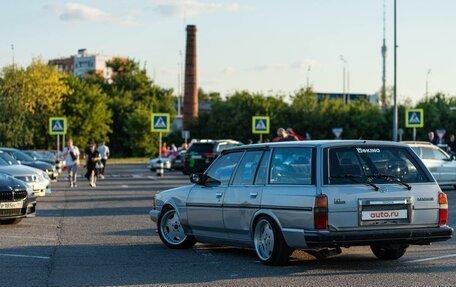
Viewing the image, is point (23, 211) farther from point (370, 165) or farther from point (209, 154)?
point (209, 154)

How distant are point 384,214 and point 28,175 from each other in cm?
1593

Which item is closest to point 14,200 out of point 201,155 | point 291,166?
point 291,166

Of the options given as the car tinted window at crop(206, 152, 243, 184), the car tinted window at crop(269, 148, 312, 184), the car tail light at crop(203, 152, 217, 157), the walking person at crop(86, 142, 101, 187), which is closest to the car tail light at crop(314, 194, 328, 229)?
the car tinted window at crop(269, 148, 312, 184)

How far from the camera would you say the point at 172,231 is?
14188mm

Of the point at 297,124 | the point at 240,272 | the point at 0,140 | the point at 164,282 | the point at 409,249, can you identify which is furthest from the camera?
the point at 297,124

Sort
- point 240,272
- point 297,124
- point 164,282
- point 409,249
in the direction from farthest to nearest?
point 297,124
point 409,249
point 240,272
point 164,282

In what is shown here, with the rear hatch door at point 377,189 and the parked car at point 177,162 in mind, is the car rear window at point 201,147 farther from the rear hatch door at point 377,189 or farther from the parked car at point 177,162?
the rear hatch door at point 377,189

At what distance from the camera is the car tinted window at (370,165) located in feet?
37.3

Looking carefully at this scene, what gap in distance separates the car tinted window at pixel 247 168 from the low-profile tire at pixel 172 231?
1.63 meters

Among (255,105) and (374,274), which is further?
(255,105)

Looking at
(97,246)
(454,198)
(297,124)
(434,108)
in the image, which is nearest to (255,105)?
(297,124)

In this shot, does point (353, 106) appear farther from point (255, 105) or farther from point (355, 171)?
point (355, 171)

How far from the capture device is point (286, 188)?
1164cm

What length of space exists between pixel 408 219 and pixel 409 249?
2328 millimetres
